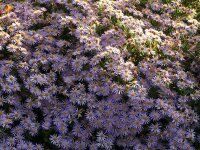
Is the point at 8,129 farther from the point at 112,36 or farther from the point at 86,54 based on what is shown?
the point at 112,36

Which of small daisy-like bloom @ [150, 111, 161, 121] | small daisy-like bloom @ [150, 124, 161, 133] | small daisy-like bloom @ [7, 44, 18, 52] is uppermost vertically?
small daisy-like bloom @ [7, 44, 18, 52]

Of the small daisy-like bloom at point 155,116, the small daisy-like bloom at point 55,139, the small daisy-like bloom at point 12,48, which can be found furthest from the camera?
the small daisy-like bloom at point 12,48

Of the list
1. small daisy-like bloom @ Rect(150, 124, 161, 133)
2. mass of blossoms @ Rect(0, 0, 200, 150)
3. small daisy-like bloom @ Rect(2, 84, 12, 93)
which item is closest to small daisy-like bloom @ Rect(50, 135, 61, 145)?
mass of blossoms @ Rect(0, 0, 200, 150)

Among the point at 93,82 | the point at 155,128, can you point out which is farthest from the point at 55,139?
the point at 155,128

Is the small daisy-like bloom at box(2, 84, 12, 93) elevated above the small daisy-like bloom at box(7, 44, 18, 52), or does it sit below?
below

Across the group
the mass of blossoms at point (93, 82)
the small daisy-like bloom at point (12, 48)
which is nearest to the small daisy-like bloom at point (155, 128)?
the mass of blossoms at point (93, 82)

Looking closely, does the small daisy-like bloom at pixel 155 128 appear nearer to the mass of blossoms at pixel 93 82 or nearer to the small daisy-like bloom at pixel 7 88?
the mass of blossoms at pixel 93 82

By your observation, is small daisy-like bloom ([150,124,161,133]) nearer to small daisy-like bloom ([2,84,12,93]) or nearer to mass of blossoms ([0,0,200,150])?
mass of blossoms ([0,0,200,150])

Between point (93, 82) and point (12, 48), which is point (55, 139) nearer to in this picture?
point (93, 82)

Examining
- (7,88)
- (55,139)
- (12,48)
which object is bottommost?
(55,139)
